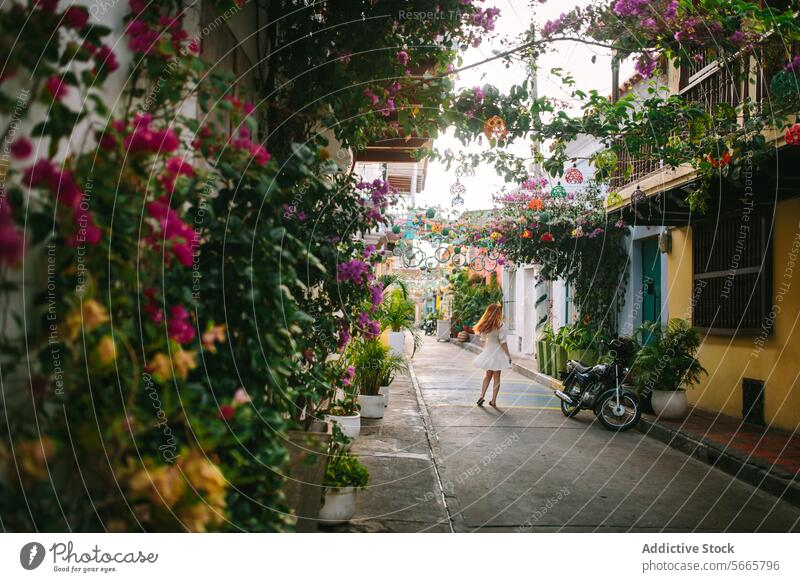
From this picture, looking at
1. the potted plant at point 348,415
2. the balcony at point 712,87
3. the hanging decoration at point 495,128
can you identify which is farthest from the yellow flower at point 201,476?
the balcony at point 712,87

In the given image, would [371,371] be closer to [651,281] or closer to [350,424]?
[350,424]

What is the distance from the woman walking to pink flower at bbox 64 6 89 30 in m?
8.42

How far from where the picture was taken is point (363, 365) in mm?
7934

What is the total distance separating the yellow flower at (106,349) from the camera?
160 cm

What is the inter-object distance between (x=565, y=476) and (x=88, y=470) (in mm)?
4873

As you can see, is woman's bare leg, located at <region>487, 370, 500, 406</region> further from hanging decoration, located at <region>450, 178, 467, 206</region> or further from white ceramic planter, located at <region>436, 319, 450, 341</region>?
white ceramic planter, located at <region>436, 319, 450, 341</region>

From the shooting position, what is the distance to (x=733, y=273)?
27.9 feet

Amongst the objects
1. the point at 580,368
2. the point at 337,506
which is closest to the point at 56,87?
the point at 337,506

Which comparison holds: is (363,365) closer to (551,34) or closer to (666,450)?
(666,450)

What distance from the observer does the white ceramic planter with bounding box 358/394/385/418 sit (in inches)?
317

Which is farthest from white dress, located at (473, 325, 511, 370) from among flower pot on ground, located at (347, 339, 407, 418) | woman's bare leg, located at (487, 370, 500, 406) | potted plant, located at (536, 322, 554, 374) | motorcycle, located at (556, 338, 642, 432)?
potted plant, located at (536, 322, 554, 374)

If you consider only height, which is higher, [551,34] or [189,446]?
[551,34]
